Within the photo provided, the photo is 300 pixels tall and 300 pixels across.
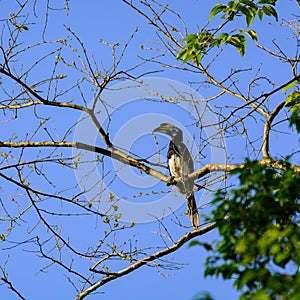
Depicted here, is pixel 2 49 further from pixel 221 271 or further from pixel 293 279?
pixel 293 279

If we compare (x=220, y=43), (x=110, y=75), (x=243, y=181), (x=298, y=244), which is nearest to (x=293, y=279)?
(x=298, y=244)

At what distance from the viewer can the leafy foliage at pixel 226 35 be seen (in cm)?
441

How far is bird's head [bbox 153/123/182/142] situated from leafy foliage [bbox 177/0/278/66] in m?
2.62

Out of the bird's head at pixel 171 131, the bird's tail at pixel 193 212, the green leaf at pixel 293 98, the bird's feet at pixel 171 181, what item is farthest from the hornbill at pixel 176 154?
the green leaf at pixel 293 98

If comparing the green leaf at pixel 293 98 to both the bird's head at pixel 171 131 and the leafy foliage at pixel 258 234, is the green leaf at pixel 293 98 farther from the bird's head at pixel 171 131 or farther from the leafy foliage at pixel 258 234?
the bird's head at pixel 171 131

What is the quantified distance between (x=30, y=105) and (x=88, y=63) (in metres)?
0.56

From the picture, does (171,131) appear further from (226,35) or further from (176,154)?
(226,35)

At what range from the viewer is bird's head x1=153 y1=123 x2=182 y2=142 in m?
7.27

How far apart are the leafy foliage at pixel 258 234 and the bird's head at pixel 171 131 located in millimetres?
4095

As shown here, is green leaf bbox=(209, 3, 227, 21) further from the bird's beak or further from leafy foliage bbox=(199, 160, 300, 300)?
the bird's beak

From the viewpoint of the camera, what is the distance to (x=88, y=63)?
16.2ft

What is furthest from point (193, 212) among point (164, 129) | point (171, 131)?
point (171, 131)

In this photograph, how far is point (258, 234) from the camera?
2.79m

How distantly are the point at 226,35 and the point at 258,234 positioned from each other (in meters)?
2.13
